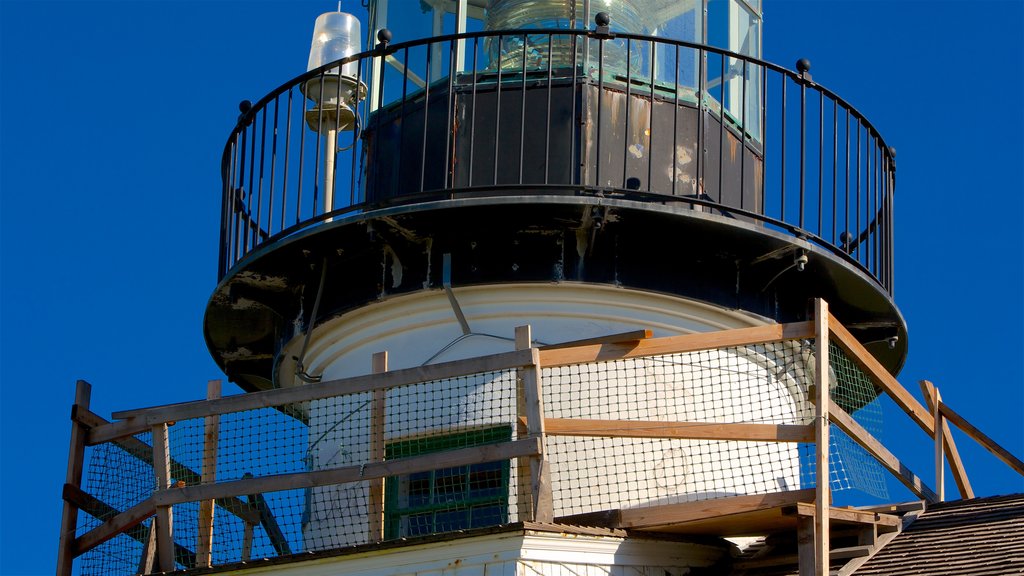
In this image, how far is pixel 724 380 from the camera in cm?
1334

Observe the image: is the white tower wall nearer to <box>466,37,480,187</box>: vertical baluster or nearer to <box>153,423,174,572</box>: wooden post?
<box>466,37,480,187</box>: vertical baluster

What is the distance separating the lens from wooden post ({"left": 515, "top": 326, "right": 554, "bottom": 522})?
1105 centimetres

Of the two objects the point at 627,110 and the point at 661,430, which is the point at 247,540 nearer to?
the point at 661,430

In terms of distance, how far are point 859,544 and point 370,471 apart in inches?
116

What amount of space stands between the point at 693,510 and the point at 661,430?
0.53 metres

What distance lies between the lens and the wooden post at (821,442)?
1101 cm

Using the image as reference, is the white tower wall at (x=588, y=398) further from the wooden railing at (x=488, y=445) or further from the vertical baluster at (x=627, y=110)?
the vertical baluster at (x=627, y=110)

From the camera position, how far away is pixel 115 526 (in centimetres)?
1237

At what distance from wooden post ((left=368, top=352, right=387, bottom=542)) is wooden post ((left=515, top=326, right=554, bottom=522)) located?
915mm

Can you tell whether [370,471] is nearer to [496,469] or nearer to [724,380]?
[496,469]

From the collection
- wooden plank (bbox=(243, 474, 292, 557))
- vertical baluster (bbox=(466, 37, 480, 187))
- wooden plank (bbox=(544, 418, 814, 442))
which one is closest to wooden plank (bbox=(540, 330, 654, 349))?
wooden plank (bbox=(544, 418, 814, 442))

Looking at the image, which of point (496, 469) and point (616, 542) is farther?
point (496, 469)

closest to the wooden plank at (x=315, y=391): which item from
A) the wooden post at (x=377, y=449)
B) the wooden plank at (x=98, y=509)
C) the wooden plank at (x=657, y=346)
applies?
the wooden post at (x=377, y=449)

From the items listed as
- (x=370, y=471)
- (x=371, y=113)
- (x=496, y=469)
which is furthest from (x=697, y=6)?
(x=370, y=471)
